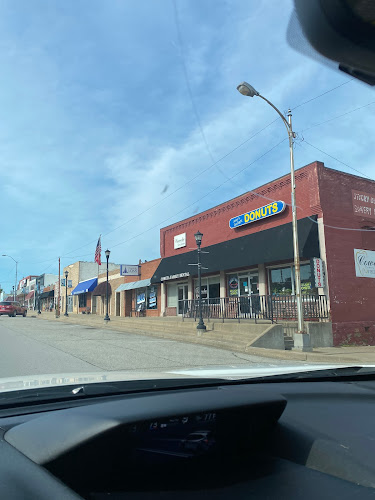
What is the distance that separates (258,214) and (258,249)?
2.14 m

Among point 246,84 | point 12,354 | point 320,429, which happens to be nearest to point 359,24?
point 320,429

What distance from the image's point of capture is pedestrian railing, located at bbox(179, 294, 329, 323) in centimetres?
1559

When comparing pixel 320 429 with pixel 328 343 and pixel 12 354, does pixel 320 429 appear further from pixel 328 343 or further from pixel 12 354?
pixel 328 343

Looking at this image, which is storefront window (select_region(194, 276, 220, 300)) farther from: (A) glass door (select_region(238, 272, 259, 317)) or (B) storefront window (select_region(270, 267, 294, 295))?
(B) storefront window (select_region(270, 267, 294, 295))

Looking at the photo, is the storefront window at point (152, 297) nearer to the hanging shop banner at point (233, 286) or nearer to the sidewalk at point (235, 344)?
the sidewalk at point (235, 344)

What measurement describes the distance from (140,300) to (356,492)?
1211 inches

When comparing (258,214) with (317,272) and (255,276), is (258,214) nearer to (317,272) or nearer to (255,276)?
(255,276)

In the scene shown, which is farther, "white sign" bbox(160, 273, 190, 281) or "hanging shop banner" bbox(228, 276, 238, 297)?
"white sign" bbox(160, 273, 190, 281)

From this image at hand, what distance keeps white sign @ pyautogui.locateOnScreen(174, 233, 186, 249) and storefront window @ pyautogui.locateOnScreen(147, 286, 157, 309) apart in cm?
478

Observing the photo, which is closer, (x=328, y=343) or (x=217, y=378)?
(x=217, y=378)

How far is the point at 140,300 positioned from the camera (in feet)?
105

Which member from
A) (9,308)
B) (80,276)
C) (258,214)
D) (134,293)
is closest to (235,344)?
(258,214)

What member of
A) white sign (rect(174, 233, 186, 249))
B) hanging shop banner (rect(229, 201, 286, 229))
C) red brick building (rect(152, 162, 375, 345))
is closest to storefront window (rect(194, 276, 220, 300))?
red brick building (rect(152, 162, 375, 345))

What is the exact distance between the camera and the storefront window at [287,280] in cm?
1705
